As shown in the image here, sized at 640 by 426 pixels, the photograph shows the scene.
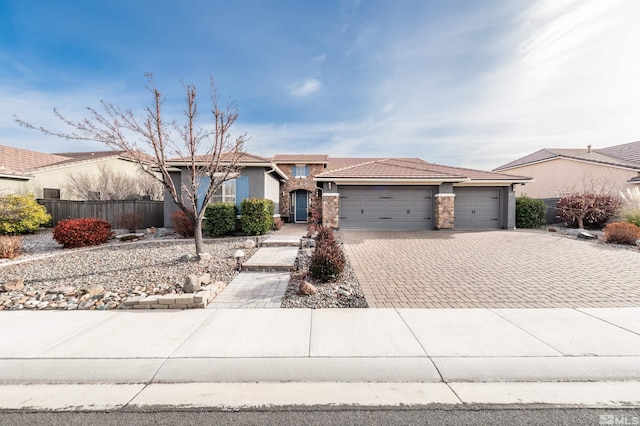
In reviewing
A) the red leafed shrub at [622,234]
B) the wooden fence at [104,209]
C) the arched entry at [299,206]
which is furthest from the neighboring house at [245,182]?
the red leafed shrub at [622,234]

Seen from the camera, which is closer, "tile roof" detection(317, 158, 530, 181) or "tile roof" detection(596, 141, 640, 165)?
"tile roof" detection(317, 158, 530, 181)

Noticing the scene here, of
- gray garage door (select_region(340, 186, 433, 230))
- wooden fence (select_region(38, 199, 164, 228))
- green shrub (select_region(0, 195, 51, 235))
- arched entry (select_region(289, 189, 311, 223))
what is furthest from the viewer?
arched entry (select_region(289, 189, 311, 223))

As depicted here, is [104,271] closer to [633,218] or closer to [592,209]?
[633,218]

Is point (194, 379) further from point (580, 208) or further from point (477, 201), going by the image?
point (580, 208)

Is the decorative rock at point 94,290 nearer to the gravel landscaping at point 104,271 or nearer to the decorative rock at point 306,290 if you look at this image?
the gravel landscaping at point 104,271

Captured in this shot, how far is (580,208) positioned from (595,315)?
45.1 ft

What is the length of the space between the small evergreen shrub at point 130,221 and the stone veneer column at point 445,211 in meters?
15.9

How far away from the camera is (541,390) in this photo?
2717 millimetres

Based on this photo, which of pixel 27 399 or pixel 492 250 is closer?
pixel 27 399

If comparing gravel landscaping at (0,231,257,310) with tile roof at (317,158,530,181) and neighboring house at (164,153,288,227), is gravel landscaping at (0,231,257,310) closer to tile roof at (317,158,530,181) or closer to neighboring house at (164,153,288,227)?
neighboring house at (164,153,288,227)

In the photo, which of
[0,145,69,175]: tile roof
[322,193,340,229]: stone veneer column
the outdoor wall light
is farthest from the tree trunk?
[0,145,69,175]: tile roof

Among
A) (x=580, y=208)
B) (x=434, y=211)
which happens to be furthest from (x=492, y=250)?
(x=580, y=208)

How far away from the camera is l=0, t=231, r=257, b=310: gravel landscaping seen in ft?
16.8

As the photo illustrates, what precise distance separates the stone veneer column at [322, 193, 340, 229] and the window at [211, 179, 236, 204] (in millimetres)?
4588
